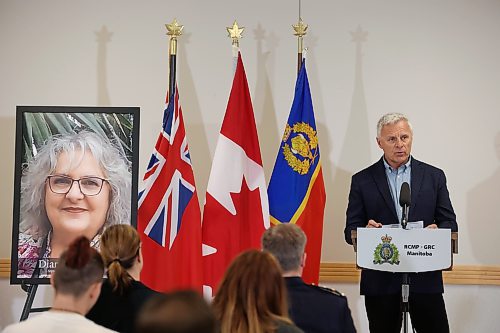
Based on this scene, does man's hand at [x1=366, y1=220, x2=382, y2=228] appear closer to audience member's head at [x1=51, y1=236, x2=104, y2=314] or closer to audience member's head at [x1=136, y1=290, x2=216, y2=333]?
audience member's head at [x1=51, y1=236, x2=104, y2=314]

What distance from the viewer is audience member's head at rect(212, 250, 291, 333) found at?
2.56 meters

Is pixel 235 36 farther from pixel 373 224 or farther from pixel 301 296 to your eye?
pixel 301 296

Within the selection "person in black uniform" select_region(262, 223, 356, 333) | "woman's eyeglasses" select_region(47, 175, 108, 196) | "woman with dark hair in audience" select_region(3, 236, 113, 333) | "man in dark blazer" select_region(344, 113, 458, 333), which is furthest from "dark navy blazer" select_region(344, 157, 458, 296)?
"woman with dark hair in audience" select_region(3, 236, 113, 333)

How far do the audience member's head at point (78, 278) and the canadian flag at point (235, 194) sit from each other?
8.46 ft

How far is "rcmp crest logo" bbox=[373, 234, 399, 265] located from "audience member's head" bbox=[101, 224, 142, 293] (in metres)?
1.48

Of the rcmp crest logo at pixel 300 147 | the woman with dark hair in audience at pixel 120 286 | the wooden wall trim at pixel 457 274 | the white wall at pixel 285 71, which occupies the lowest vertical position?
the wooden wall trim at pixel 457 274

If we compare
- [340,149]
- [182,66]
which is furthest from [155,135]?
[340,149]

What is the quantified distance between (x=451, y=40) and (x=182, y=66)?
78.0 inches

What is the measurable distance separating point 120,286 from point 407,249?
1704mm

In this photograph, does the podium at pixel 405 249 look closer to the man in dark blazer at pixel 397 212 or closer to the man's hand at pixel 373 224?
the man's hand at pixel 373 224

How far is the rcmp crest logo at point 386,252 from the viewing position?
4242mm

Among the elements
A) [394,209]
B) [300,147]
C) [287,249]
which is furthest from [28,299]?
[287,249]

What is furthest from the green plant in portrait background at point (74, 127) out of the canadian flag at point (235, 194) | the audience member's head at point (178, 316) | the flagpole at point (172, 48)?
the audience member's head at point (178, 316)

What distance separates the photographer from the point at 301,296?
3.00 meters
